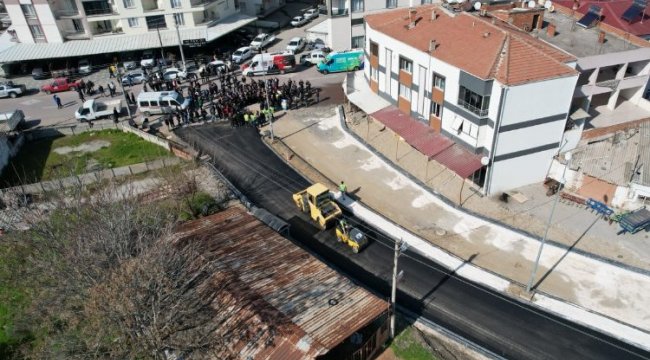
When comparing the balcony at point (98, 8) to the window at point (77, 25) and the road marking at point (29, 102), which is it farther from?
the road marking at point (29, 102)

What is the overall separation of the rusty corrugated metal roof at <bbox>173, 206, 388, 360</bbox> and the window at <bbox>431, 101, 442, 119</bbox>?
61.3 ft

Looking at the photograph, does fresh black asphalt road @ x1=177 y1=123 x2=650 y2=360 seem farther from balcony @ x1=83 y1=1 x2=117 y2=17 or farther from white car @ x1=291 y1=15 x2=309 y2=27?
white car @ x1=291 y1=15 x2=309 y2=27

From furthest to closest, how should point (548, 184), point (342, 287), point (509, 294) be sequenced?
point (548, 184)
point (509, 294)
point (342, 287)

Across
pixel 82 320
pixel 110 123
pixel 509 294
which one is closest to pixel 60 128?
pixel 110 123

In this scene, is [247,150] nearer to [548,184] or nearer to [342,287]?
[342,287]

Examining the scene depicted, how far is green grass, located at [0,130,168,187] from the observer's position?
43562 millimetres

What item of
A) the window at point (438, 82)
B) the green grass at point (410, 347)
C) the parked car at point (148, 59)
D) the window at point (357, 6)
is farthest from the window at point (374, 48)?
the parked car at point (148, 59)

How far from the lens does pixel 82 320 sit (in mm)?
23719

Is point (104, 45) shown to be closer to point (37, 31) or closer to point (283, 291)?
point (37, 31)

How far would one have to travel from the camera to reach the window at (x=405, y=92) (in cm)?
4406

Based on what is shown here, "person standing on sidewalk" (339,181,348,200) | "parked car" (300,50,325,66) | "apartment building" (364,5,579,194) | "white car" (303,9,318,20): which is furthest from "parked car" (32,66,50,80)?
"person standing on sidewalk" (339,181,348,200)

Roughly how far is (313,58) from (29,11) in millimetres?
37554

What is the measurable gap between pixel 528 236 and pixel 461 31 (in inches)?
731

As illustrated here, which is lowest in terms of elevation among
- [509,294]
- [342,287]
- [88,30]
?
[509,294]
